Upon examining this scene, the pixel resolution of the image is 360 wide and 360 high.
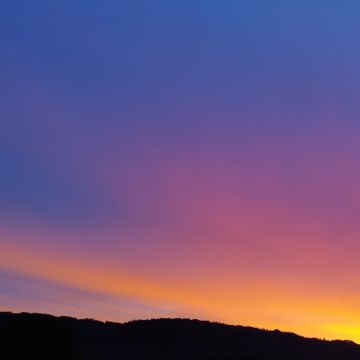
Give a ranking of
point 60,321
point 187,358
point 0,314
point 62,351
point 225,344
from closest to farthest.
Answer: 1. point 62,351
2. point 60,321
3. point 187,358
4. point 225,344
5. point 0,314

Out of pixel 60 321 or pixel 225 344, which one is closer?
pixel 60 321

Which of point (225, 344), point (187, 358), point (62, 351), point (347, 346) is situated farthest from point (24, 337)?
point (347, 346)

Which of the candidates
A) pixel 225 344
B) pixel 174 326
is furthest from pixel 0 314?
pixel 225 344

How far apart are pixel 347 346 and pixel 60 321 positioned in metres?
31.5

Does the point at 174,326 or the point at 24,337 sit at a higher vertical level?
the point at 174,326

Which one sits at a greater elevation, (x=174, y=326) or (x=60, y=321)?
(x=174, y=326)

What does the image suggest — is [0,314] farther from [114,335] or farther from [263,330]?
[263,330]

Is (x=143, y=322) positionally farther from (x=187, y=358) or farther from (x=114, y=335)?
(x=187, y=358)

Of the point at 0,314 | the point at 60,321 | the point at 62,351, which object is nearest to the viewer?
the point at 62,351

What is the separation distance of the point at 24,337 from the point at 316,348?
102 feet

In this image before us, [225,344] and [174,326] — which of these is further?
[174,326]

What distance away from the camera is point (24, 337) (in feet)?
117

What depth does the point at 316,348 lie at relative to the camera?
5903 cm

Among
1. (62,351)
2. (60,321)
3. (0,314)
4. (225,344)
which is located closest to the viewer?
(62,351)
